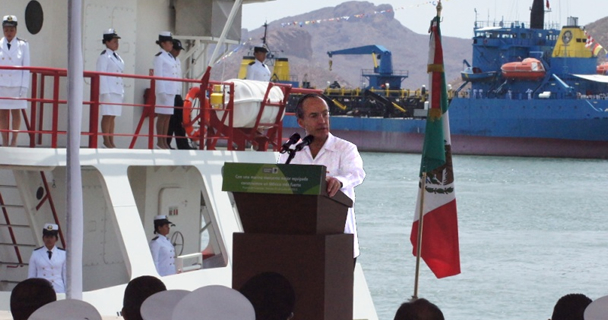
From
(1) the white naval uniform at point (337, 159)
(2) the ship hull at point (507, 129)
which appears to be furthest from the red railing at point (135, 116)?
(2) the ship hull at point (507, 129)

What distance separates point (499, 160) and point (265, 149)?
6804 cm

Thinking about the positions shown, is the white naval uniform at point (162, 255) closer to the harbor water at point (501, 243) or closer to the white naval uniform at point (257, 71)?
the white naval uniform at point (257, 71)

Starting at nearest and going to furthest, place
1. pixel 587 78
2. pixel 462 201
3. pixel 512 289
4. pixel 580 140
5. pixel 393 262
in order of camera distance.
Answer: pixel 512 289
pixel 393 262
pixel 462 201
pixel 580 140
pixel 587 78

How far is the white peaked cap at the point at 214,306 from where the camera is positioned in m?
4.27

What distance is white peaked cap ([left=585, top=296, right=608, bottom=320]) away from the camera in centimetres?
424

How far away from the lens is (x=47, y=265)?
9.96 metres

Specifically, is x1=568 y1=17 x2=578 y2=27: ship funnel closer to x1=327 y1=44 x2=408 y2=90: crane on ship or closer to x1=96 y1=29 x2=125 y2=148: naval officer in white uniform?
x1=327 y1=44 x2=408 y2=90: crane on ship

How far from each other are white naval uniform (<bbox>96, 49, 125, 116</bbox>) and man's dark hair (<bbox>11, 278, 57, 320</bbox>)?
18.3 feet

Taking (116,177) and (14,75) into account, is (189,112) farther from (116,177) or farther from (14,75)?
(14,75)

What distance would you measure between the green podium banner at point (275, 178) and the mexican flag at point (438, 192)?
2.86 metres

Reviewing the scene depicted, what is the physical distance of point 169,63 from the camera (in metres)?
11.4

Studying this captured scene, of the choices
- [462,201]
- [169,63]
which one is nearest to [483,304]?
[169,63]

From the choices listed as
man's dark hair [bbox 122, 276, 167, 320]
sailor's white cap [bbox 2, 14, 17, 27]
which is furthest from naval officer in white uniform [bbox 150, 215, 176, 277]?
man's dark hair [bbox 122, 276, 167, 320]

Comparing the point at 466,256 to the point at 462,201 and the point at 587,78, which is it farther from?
the point at 587,78
